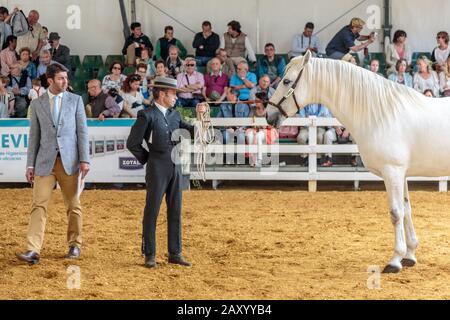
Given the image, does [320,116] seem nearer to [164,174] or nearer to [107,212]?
[107,212]

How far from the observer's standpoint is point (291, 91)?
7.75 metres

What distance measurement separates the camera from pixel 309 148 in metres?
13.7

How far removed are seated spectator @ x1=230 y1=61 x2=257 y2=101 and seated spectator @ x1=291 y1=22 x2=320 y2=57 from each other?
1568mm

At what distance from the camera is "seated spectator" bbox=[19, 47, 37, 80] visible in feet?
53.6

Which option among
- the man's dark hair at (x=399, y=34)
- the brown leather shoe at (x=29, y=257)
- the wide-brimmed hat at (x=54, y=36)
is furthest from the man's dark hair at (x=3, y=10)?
the brown leather shoe at (x=29, y=257)

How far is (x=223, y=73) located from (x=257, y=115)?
1.71 m

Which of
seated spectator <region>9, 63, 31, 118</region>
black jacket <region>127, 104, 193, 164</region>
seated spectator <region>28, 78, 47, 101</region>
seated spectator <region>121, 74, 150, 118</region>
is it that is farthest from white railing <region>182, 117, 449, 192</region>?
black jacket <region>127, 104, 193, 164</region>

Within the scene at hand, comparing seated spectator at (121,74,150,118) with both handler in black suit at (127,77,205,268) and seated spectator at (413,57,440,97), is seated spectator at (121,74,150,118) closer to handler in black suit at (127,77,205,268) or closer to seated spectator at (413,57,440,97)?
seated spectator at (413,57,440,97)

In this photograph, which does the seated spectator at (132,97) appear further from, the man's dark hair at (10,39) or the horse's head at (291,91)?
the horse's head at (291,91)

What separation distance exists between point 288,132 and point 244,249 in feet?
19.2

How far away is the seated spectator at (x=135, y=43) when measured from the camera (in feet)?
54.1
